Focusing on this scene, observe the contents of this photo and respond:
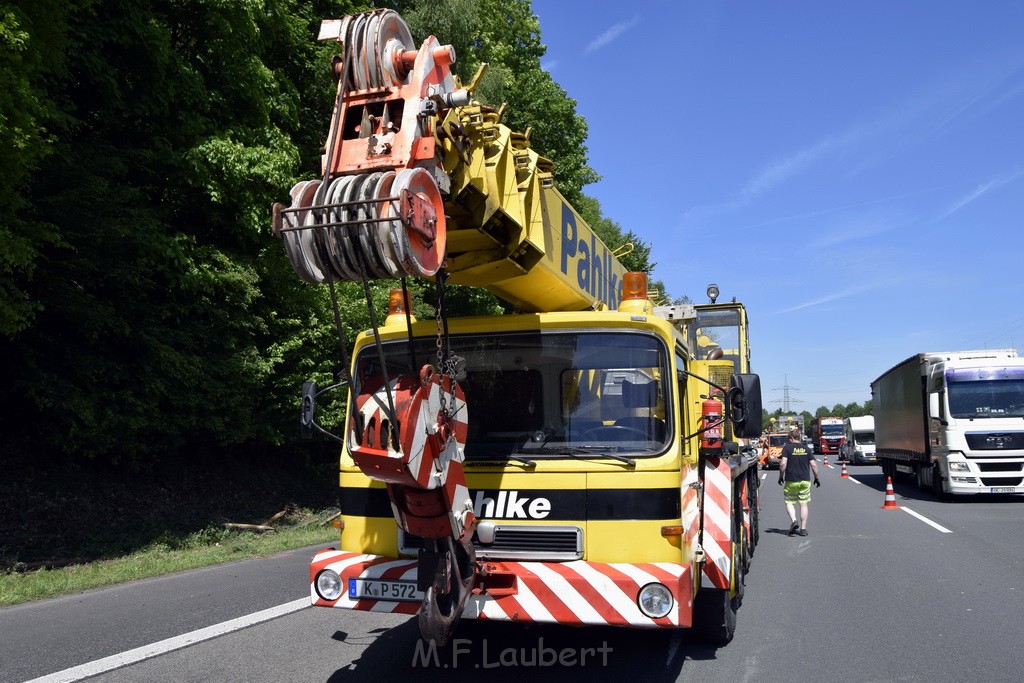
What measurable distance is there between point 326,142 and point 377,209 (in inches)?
25.7

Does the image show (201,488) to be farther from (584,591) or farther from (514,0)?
(514,0)

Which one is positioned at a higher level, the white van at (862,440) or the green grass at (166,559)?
the white van at (862,440)

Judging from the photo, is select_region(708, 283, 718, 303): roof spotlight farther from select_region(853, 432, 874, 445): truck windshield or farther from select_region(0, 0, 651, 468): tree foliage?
select_region(853, 432, 874, 445): truck windshield

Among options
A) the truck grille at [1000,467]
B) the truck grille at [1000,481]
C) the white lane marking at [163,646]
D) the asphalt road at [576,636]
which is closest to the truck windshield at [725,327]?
the asphalt road at [576,636]

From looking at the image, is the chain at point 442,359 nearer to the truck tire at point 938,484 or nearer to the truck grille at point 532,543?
the truck grille at point 532,543

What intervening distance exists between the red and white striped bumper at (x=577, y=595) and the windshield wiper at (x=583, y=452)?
0.59m

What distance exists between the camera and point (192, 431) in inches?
579

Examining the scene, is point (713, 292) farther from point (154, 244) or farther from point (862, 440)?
point (862, 440)

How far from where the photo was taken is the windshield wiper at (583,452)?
4.75 meters

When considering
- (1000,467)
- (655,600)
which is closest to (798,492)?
(1000,467)

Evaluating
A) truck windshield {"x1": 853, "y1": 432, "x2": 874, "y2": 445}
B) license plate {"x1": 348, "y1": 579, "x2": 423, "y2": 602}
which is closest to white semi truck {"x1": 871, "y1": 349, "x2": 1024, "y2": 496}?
license plate {"x1": 348, "y1": 579, "x2": 423, "y2": 602}

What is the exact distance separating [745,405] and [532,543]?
65.6 inches

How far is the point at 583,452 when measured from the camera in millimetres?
4840

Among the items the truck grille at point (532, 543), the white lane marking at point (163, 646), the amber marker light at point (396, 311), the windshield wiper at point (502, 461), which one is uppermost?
the amber marker light at point (396, 311)
